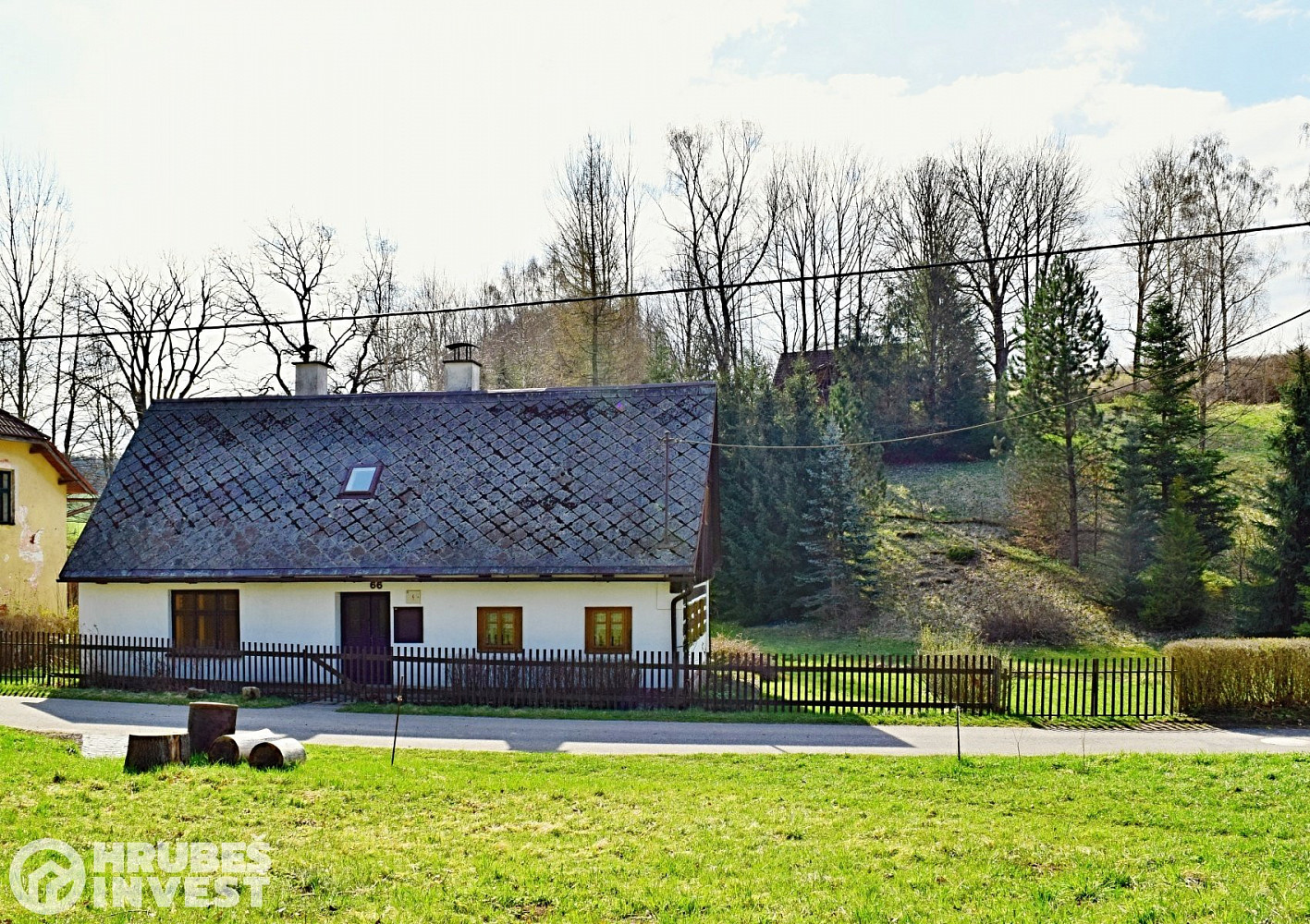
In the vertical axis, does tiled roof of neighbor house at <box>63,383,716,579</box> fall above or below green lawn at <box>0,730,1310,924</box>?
above

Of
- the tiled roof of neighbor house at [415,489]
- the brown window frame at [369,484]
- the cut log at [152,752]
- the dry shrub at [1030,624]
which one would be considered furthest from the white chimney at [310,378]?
the dry shrub at [1030,624]

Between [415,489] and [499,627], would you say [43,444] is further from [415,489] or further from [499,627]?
[499,627]

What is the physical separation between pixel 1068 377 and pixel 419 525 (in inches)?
916

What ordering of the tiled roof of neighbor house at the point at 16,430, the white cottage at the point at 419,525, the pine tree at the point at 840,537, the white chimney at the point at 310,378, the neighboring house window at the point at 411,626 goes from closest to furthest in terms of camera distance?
the white cottage at the point at 419,525 < the neighboring house window at the point at 411,626 < the white chimney at the point at 310,378 < the tiled roof of neighbor house at the point at 16,430 < the pine tree at the point at 840,537

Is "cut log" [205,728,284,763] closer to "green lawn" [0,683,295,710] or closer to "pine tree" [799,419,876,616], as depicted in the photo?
"green lawn" [0,683,295,710]

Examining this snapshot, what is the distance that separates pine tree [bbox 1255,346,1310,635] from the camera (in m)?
26.9

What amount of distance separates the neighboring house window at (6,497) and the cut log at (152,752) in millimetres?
21438

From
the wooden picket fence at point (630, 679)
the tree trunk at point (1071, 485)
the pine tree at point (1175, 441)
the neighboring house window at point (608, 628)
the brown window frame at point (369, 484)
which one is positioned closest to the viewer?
the wooden picket fence at point (630, 679)

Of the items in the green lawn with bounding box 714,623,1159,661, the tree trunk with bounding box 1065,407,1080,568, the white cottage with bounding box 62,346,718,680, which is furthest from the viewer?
the tree trunk with bounding box 1065,407,1080,568

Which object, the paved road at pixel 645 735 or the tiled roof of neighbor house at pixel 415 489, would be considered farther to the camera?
the tiled roof of neighbor house at pixel 415 489

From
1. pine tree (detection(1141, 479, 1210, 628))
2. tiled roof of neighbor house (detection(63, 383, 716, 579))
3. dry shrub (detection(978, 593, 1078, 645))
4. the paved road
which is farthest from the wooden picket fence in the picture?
pine tree (detection(1141, 479, 1210, 628))

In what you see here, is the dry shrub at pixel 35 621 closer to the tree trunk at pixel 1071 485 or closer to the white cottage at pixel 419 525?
the white cottage at pixel 419 525

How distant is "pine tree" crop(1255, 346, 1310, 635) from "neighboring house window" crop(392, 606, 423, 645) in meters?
22.1

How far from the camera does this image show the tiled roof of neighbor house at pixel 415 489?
807 inches
